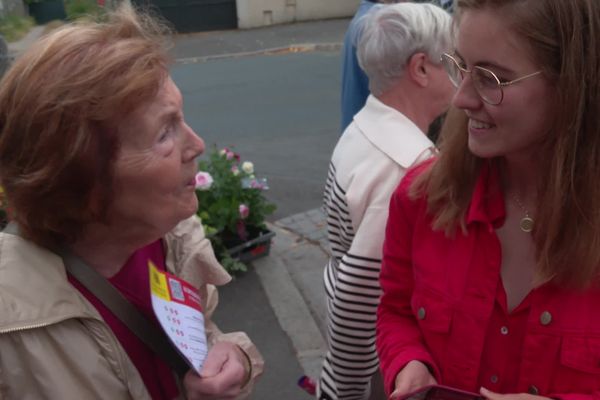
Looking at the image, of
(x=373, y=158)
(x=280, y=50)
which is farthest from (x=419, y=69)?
(x=280, y=50)

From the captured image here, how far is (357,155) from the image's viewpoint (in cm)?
230

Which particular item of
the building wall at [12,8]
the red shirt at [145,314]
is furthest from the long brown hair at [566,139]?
the building wall at [12,8]

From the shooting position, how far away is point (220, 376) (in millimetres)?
1614

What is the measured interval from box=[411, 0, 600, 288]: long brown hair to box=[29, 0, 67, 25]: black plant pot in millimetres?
19177

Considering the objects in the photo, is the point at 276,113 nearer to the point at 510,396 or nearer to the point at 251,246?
the point at 251,246

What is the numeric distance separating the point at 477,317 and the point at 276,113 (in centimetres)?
808

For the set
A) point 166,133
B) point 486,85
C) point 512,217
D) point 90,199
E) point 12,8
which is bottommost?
point 12,8

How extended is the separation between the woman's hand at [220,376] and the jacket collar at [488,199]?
0.64 m

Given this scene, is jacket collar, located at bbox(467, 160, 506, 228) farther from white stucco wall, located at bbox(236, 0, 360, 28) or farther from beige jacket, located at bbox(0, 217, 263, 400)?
white stucco wall, located at bbox(236, 0, 360, 28)

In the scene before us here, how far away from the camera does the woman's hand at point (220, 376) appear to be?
1.59 metres

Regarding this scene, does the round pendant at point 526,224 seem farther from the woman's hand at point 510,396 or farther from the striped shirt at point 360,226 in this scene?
the striped shirt at point 360,226

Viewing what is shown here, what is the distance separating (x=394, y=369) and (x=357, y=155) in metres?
0.82

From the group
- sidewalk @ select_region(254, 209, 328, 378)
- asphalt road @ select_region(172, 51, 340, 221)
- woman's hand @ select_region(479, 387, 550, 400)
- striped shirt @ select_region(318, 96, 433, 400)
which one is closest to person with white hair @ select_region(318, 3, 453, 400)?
striped shirt @ select_region(318, 96, 433, 400)

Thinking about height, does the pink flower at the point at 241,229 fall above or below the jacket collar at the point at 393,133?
below
